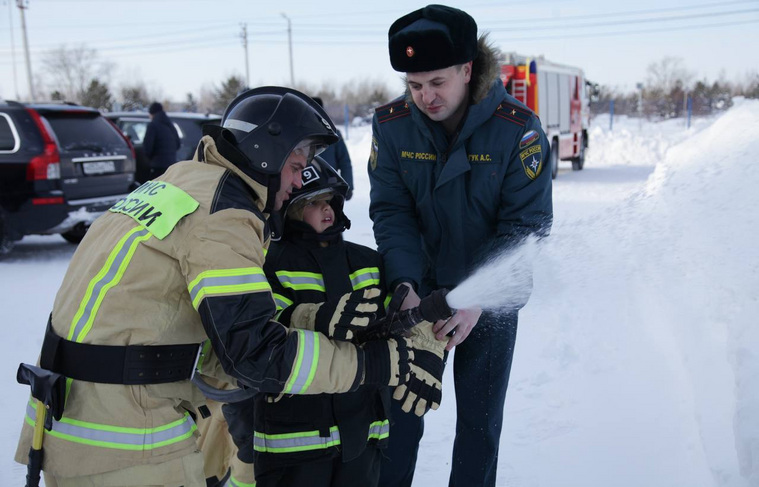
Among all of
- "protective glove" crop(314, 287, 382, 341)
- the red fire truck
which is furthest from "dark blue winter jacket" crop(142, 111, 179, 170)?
"protective glove" crop(314, 287, 382, 341)

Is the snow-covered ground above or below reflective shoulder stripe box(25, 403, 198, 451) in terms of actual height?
below

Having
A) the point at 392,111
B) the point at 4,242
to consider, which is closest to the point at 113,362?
the point at 392,111

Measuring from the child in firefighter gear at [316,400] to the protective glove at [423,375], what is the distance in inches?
7.8

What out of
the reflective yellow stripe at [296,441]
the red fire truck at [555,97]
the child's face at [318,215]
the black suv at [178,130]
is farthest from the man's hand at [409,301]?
the red fire truck at [555,97]

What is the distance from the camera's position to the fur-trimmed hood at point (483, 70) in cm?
254

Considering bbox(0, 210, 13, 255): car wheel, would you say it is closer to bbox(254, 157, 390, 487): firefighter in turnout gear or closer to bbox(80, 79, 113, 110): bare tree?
bbox(254, 157, 390, 487): firefighter in turnout gear

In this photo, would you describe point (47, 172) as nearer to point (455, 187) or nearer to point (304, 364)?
point (455, 187)

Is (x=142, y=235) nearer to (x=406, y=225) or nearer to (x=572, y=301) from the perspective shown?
(x=406, y=225)

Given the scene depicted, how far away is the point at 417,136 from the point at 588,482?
183cm

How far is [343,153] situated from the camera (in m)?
7.27

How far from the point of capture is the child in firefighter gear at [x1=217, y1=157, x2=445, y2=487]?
233 cm

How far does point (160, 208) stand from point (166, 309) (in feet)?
0.90

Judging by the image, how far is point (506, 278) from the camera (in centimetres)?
256

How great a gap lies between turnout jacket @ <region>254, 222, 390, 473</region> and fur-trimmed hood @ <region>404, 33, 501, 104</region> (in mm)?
793
